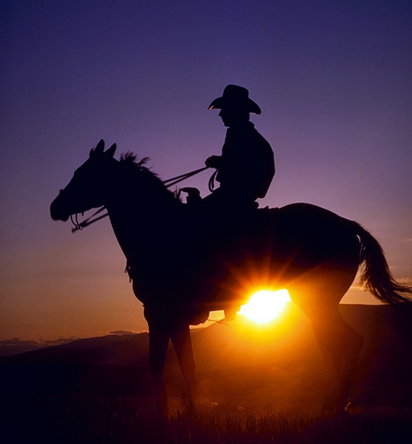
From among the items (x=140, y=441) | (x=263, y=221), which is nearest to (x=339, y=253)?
(x=263, y=221)

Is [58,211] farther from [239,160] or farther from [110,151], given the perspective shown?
[239,160]

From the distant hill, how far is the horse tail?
24 cm

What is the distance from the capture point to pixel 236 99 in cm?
721

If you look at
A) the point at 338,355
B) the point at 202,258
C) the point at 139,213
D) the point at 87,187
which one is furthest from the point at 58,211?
the point at 338,355

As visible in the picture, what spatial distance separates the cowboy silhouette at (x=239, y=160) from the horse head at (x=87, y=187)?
1.52 meters

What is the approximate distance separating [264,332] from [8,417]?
35.2m

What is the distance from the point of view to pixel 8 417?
6.89m

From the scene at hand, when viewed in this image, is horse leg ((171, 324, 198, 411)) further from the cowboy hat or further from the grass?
the cowboy hat

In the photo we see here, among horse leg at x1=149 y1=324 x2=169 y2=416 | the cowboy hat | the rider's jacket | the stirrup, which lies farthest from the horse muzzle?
the cowboy hat

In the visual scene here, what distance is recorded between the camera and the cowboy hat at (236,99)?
721 centimetres

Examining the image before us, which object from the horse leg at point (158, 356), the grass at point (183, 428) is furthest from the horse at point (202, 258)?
the grass at point (183, 428)

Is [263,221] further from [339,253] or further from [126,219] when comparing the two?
[126,219]

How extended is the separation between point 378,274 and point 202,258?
113 inches

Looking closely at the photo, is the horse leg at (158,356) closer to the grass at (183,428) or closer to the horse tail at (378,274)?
the grass at (183,428)
